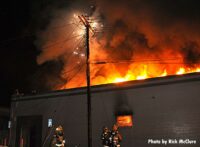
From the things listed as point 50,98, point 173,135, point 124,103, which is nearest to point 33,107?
point 50,98

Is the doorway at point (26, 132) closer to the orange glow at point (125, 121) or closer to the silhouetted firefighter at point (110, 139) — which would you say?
the orange glow at point (125, 121)

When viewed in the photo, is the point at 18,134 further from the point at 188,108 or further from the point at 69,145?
the point at 188,108

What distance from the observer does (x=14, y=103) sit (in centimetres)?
2522

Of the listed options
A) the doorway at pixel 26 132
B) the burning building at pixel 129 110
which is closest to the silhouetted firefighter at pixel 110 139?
the burning building at pixel 129 110

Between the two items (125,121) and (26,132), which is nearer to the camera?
(125,121)

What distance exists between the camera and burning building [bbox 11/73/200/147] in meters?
16.0

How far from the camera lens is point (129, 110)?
1808 centimetres

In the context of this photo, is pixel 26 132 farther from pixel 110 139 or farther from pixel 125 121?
pixel 110 139

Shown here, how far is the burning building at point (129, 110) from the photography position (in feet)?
52.6

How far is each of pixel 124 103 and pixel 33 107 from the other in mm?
9257

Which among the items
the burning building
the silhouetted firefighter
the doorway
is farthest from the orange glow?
the doorway

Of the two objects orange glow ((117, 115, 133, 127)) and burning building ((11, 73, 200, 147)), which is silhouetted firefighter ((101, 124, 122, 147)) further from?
orange glow ((117, 115, 133, 127))

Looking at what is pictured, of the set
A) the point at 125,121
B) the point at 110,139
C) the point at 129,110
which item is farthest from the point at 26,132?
the point at 110,139

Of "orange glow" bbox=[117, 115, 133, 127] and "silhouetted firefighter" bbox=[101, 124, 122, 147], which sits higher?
"orange glow" bbox=[117, 115, 133, 127]
